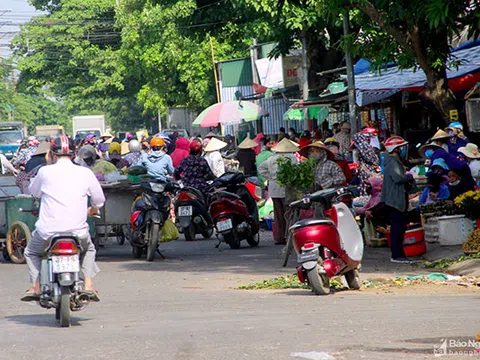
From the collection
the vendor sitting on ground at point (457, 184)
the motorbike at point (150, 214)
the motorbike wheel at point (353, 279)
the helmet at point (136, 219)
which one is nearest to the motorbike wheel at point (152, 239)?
the motorbike at point (150, 214)

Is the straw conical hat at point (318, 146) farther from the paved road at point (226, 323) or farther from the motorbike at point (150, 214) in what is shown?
the paved road at point (226, 323)

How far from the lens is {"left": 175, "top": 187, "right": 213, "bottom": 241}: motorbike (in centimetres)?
1842

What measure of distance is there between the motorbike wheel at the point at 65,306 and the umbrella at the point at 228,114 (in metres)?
23.6

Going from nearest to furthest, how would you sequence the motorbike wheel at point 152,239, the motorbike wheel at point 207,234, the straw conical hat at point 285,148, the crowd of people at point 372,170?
the crowd of people at point 372,170 < the motorbike wheel at point 152,239 < the straw conical hat at point 285,148 < the motorbike wheel at point 207,234

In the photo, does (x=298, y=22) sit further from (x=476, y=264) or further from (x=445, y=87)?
(x=476, y=264)

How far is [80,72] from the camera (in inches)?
2781

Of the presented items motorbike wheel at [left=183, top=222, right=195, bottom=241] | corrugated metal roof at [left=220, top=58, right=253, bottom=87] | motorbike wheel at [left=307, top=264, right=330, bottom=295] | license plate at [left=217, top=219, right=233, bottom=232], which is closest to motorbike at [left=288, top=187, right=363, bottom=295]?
motorbike wheel at [left=307, top=264, right=330, bottom=295]

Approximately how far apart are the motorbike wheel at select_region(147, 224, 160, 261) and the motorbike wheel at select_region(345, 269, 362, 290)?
437 cm

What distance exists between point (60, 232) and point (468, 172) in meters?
8.05

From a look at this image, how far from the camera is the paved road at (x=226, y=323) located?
7551 mm

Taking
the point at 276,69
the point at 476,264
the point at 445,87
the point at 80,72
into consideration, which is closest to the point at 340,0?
the point at 445,87

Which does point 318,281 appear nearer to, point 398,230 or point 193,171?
point 398,230

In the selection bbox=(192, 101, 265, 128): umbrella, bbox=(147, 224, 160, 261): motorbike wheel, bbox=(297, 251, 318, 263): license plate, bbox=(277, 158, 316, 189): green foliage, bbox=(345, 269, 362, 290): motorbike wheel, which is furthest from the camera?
bbox=(192, 101, 265, 128): umbrella

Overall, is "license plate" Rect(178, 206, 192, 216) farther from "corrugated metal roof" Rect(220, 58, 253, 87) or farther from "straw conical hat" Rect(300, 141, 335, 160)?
"corrugated metal roof" Rect(220, 58, 253, 87)
